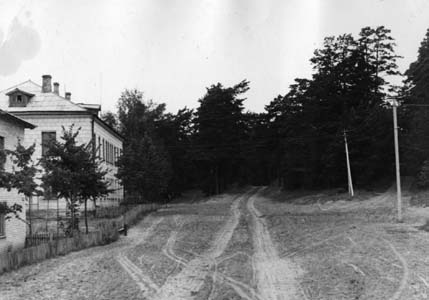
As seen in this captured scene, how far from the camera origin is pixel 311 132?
207ft

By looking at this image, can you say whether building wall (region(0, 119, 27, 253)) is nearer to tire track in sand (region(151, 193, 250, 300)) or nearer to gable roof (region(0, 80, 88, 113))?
tire track in sand (region(151, 193, 250, 300))

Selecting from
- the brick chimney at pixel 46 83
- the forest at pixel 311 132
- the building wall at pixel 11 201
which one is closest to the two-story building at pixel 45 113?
the brick chimney at pixel 46 83

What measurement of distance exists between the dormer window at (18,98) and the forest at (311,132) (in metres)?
10.9

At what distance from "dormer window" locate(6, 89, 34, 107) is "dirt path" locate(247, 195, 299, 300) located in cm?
2920

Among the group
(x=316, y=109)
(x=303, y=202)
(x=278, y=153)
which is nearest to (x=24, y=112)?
(x=303, y=202)

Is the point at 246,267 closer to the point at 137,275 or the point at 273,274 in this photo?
the point at 273,274

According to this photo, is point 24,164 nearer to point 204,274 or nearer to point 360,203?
point 204,274

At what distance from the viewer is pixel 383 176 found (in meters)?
61.5

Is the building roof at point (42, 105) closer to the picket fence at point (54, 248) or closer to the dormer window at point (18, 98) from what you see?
the dormer window at point (18, 98)

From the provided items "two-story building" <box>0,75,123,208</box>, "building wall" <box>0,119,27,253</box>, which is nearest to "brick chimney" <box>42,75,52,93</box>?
"two-story building" <box>0,75,123,208</box>

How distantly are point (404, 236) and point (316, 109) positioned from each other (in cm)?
4047

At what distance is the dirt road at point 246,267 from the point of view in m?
12.6

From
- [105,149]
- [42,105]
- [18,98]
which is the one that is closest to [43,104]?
[42,105]

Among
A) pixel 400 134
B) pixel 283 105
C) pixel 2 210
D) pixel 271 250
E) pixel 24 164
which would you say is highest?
pixel 283 105
